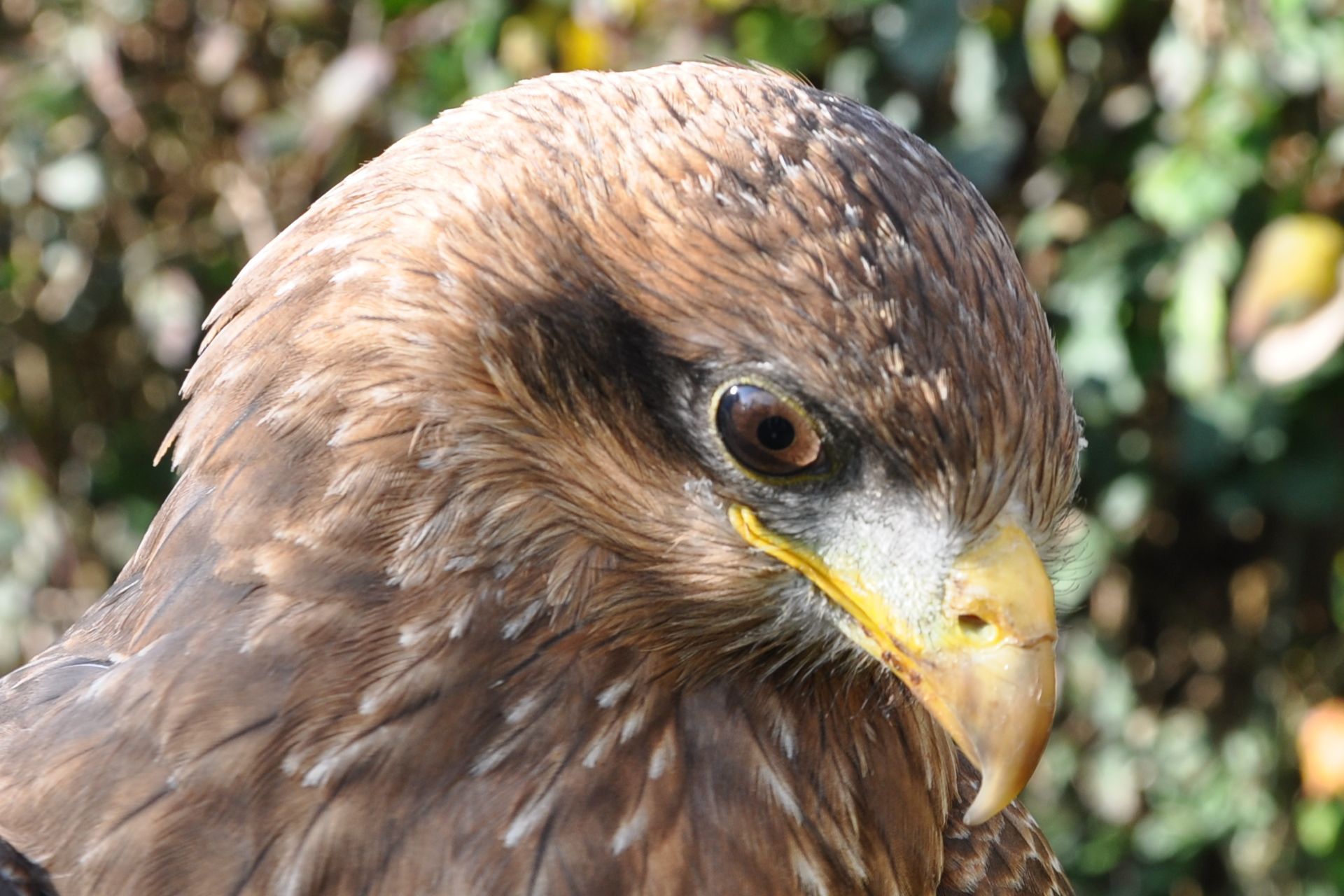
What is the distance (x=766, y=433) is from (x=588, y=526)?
0.70ft

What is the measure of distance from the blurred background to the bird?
Answer: 1538 mm

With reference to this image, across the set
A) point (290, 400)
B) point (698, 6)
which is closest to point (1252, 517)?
point (698, 6)

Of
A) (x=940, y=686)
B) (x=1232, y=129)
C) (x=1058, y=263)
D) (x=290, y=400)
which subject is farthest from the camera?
(x=1058, y=263)

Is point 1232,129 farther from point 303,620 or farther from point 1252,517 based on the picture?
point 303,620

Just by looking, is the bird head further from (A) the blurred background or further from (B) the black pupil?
(A) the blurred background

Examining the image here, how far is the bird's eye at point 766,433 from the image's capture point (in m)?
1.43

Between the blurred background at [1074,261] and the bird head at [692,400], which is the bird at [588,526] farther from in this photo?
the blurred background at [1074,261]

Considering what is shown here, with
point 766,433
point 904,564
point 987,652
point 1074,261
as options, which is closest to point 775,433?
point 766,433

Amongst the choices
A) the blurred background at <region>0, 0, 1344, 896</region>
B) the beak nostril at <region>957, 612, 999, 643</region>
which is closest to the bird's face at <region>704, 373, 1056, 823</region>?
the beak nostril at <region>957, 612, 999, 643</region>

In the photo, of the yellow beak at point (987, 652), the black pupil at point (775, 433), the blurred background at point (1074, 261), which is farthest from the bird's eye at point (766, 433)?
the blurred background at point (1074, 261)

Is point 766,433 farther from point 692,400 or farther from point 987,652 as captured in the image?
point 987,652

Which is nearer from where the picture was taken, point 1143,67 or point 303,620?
point 303,620

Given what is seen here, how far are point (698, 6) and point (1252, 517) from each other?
77.2 inches

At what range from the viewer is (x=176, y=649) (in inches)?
59.5
